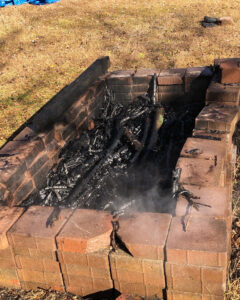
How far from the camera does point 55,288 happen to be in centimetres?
356

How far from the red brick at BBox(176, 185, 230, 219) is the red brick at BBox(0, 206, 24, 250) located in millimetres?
1508

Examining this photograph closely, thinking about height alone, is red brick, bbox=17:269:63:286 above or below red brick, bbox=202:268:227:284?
below

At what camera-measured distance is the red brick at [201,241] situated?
2844mm

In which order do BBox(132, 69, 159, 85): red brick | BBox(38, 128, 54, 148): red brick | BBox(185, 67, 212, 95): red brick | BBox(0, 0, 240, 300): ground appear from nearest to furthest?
BBox(38, 128, 54, 148): red brick
BBox(185, 67, 212, 95): red brick
BBox(132, 69, 159, 85): red brick
BBox(0, 0, 240, 300): ground

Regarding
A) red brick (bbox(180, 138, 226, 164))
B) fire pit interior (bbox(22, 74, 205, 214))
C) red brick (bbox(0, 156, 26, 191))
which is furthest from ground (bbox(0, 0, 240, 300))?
red brick (bbox(180, 138, 226, 164))

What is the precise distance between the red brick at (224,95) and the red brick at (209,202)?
2.03m

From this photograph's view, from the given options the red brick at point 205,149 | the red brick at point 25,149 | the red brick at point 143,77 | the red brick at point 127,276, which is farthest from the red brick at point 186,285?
the red brick at point 143,77

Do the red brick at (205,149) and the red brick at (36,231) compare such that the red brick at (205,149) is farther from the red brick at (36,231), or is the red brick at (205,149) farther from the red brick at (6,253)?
the red brick at (6,253)

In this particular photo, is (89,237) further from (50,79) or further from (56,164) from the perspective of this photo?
(50,79)

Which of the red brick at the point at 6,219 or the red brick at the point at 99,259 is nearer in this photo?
the red brick at the point at 99,259

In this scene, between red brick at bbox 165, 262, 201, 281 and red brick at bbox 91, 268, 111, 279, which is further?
red brick at bbox 91, 268, 111, 279

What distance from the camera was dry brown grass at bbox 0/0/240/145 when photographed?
10102 millimetres

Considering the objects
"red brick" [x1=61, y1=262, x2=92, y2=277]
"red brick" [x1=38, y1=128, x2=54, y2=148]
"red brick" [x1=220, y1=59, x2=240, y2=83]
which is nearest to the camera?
"red brick" [x1=61, y1=262, x2=92, y2=277]

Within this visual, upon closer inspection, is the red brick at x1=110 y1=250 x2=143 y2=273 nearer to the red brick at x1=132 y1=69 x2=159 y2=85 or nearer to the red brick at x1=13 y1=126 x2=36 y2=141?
the red brick at x1=13 y1=126 x2=36 y2=141
